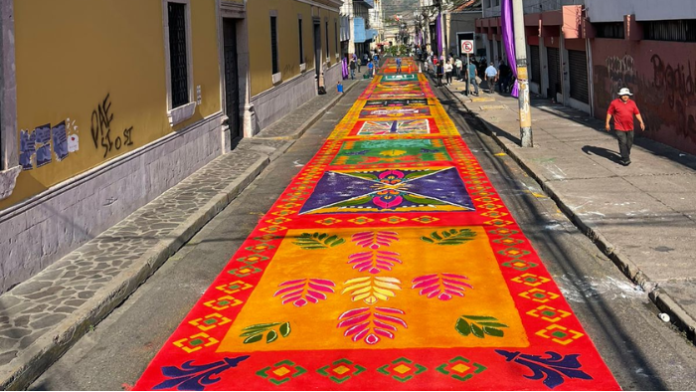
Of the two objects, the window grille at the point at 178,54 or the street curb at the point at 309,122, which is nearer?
the window grille at the point at 178,54

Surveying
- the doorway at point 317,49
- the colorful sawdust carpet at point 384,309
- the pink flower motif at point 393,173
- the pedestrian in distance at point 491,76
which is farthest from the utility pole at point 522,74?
the doorway at point 317,49

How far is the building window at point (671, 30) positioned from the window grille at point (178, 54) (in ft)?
35.3

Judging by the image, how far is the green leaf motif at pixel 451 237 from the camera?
10.3 metres

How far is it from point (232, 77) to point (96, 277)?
14.0 metres

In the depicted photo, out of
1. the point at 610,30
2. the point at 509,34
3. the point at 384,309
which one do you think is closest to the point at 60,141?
the point at 384,309

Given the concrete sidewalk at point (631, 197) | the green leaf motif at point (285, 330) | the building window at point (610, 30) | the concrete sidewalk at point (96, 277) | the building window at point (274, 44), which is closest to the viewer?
the concrete sidewalk at point (96, 277)

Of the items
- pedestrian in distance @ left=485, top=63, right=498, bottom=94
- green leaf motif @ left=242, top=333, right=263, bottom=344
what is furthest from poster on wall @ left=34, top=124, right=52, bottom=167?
pedestrian in distance @ left=485, top=63, right=498, bottom=94

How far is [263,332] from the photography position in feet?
23.8

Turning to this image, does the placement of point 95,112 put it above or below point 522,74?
below

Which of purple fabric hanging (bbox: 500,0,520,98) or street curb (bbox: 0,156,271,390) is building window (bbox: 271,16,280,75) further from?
street curb (bbox: 0,156,271,390)

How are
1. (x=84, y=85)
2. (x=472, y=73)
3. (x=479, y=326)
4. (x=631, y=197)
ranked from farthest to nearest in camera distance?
(x=472, y=73), (x=631, y=197), (x=84, y=85), (x=479, y=326)

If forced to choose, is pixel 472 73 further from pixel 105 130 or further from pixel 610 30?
pixel 105 130

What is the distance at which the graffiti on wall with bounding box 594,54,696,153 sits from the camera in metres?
16.2

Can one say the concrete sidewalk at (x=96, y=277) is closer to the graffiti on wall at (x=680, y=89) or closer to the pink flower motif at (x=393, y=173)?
the pink flower motif at (x=393, y=173)
